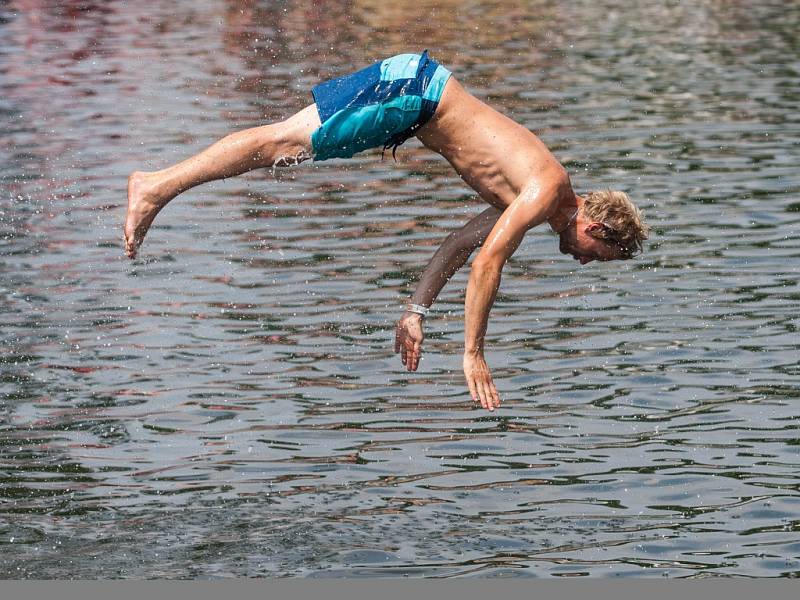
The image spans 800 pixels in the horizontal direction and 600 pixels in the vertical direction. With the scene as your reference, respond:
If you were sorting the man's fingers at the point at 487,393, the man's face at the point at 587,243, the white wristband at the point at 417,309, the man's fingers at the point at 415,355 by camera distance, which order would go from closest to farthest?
the man's fingers at the point at 487,393 < the man's face at the point at 587,243 < the man's fingers at the point at 415,355 < the white wristband at the point at 417,309

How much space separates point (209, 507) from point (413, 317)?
6.24ft

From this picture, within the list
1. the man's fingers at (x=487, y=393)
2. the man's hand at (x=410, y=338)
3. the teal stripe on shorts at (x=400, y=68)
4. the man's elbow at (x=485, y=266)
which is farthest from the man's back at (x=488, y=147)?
the man's fingers at (x=487, y=393)

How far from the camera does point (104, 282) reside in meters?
17.0

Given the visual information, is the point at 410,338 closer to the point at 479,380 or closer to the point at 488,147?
the point at 479,380

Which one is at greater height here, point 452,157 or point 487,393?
point 452,157

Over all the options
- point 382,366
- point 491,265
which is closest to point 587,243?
point 491,265

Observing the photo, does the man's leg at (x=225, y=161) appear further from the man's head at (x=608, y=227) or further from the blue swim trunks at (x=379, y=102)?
the man's head at (x=608, y=227)

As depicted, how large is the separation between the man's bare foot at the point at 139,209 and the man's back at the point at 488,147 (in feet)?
6.16

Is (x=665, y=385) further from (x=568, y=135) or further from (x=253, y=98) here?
(x=253, y=98)

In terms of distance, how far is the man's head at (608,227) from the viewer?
10.6 m

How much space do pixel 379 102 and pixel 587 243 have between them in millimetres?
1655

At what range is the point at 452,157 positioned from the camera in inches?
436

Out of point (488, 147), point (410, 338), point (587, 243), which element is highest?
point (488, 147)

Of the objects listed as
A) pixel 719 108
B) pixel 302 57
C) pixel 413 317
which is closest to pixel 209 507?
pixel 413 317
